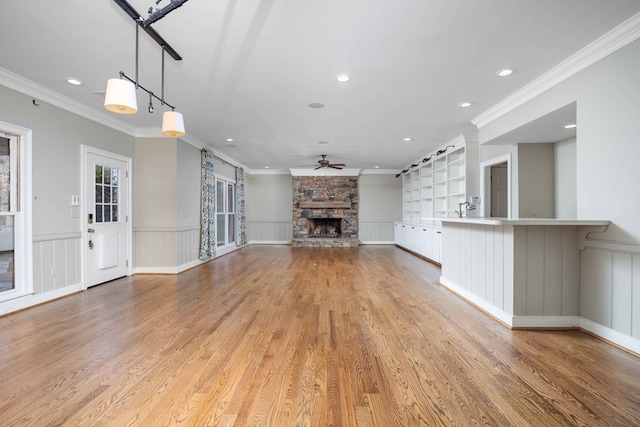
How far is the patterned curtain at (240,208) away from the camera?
8820mm

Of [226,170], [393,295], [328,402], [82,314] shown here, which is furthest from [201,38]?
[226,170]

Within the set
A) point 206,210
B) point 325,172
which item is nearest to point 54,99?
point 206,210

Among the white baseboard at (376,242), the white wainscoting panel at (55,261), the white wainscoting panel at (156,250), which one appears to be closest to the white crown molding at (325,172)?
the white baseboard at (376,242)

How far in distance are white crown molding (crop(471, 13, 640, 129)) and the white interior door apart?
5.64 m

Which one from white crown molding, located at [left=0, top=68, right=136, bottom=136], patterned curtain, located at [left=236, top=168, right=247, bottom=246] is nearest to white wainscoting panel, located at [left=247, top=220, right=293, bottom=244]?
patterned curtain, located at [left=236, top=168, right=247, bottom=246]

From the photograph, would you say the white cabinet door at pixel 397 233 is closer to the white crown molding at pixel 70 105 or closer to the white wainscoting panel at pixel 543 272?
the white crown molding at pixel 70 105

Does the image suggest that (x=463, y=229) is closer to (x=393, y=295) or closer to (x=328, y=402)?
(x=393, y=295)

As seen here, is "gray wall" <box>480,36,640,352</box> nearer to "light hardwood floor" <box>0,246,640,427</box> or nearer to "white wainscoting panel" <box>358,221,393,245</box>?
"light hardwood floor" <box>0,246,640,427</box>

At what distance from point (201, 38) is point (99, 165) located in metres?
3.17

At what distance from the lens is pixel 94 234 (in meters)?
4.48

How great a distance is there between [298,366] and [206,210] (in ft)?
16.5

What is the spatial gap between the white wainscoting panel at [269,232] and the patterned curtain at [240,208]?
99 cm

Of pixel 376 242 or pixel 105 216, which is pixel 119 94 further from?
pixel 376 242

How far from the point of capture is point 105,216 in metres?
4.71
